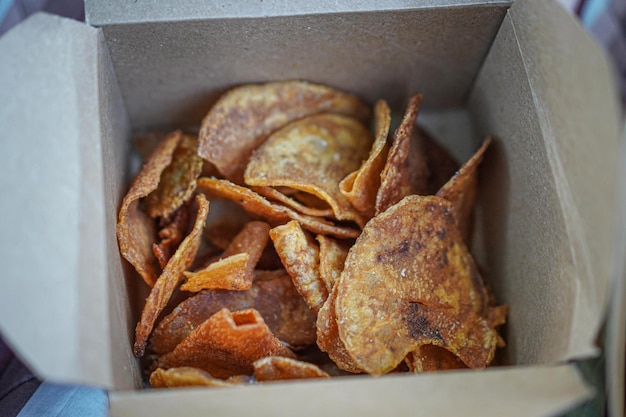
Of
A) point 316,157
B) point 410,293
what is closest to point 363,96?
point 316,157

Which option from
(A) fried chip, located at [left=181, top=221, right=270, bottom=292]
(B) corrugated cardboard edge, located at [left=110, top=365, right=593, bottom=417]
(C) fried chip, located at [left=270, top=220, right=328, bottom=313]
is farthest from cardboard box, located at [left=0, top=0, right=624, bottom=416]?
(C) fried chip, located at [left=270, top=220, right=328, bottom=313]

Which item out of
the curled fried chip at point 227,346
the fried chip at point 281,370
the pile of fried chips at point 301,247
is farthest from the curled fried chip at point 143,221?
the fried chip at point 281,370

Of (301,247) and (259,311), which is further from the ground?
(301,247)

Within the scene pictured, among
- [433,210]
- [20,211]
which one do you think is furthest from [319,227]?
[20,211]

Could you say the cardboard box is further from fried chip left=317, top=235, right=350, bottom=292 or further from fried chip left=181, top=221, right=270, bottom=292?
fried chip left=317, top=235, right=350, bottom=292

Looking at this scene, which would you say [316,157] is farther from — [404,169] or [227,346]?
[227,346]

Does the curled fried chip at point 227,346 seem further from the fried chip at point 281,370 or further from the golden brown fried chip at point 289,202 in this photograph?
the golden brown fried chip at point 289,202
